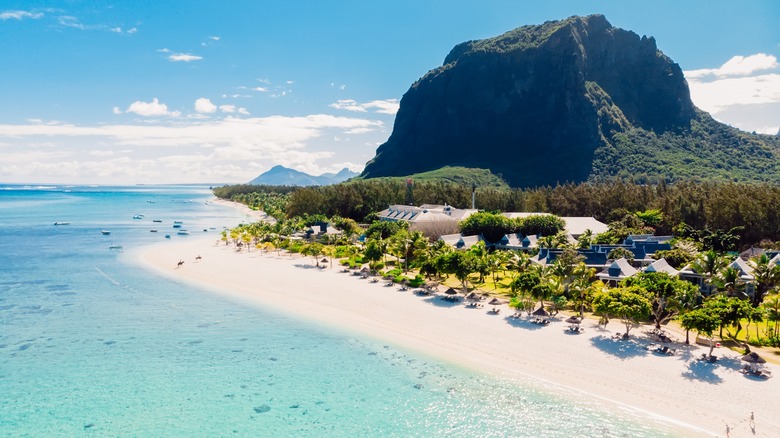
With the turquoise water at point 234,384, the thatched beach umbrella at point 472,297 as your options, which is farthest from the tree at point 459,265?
the turquoise water at point 234,384

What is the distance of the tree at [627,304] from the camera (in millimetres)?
36875

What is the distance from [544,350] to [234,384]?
875 inches

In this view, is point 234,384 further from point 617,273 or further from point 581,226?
point 581,226

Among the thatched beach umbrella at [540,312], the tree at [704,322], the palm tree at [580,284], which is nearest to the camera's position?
the tree at [704,322]

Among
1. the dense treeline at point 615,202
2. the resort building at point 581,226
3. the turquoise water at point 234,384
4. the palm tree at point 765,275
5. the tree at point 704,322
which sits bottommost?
the turquoise water at point 234,384

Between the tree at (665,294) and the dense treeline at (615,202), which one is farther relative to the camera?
the dense treeline at (615,202)

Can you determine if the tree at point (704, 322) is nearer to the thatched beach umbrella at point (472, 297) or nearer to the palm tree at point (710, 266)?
the palm tree at point (710, 266)

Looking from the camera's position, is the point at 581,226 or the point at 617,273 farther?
the point at 581,226

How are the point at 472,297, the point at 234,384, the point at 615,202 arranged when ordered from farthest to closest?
the point at 615,202, the point at 472,297, the point at 234,384

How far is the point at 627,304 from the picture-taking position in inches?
1483

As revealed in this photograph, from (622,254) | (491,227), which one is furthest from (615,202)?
(622,254)

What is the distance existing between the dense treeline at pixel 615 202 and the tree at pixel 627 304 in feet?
165

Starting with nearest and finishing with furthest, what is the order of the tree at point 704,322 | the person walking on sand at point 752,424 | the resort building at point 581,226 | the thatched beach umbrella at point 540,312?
the person walking on sand at point 752,424 < the tree at point 704,322 < the thatched beach umbrella at point 540,312 < the resort building at point 581,226

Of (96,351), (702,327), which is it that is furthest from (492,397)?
(96,351)
